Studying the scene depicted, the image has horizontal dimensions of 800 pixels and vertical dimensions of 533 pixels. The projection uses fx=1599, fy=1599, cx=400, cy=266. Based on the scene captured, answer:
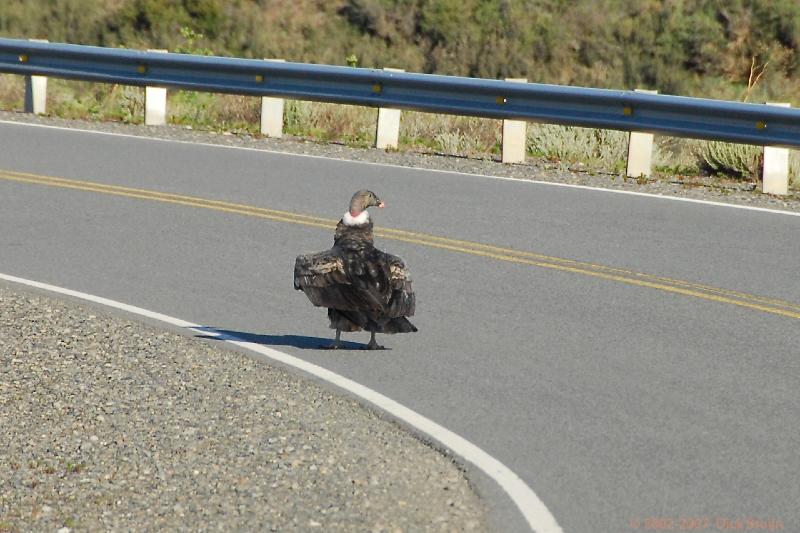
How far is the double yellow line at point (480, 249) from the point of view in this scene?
36.3 feet

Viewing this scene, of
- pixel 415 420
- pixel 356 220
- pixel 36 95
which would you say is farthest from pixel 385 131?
pixel 415 420

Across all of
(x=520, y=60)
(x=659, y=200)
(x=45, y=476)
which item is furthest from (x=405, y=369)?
(x=520, y=60)

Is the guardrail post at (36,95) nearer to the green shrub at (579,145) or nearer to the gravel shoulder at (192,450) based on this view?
the green shrub at (579,145)

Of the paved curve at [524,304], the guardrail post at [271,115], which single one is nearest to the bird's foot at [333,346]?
the paved curve at [524,304]

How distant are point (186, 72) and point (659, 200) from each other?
Answer: 795 cm

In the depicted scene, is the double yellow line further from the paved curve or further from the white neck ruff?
the white neck ruff

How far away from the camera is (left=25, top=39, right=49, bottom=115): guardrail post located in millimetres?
21828

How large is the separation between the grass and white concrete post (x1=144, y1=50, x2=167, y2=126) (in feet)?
0.98

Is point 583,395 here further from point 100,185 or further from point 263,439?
point 100,185

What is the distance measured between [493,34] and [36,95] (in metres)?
18.8

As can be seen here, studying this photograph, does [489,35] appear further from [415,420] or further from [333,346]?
[415,420]

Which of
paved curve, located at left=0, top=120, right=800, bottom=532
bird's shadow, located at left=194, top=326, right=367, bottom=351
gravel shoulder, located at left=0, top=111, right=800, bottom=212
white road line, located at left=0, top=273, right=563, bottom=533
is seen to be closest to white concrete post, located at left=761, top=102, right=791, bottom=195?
gravel shoulder, located at left=0, top=111, right=800, bottom=212

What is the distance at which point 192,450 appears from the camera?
745cm

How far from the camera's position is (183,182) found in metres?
15.8
